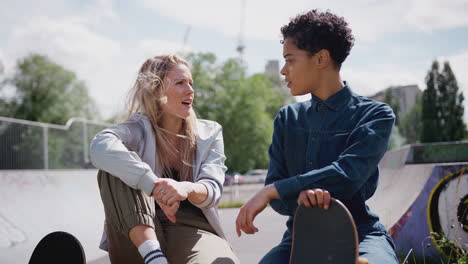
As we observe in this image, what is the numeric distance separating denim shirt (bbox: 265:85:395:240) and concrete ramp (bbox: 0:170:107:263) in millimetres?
3224

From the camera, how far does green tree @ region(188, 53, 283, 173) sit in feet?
148

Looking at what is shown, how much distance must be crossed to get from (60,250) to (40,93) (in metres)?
51.2

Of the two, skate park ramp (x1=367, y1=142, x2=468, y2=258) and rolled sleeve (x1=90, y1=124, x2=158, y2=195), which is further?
skate park ramp (x1=367, y1=142, x2=468, y2=258)

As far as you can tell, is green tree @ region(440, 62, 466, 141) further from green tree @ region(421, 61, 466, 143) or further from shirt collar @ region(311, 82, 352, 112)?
shirt collar @ region(311, 82, 352, 112)

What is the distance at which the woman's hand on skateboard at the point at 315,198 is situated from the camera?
1.89 m

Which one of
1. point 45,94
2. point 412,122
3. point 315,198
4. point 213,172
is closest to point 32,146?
point 213,172

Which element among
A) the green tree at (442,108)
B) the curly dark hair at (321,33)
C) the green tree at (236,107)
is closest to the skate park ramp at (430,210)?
the curly dark hair at (321,33)

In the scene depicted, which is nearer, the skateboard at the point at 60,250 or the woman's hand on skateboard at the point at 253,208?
the woman's hand on skateboard at the point at 253,208

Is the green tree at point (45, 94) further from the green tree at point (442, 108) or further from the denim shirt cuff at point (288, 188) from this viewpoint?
the denim shirt cuff at point (288, 188)

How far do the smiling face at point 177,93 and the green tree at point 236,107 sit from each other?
1572 inches

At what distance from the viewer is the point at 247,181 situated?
48.8 metres

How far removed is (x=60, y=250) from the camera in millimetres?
2963

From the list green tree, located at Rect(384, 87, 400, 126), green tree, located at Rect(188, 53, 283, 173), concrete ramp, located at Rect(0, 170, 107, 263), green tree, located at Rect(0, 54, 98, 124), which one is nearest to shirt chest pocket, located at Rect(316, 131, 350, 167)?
concrete ramp, located at Rect(0, 170, 107, 263)

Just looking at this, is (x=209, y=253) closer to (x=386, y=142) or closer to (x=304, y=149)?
(x=304, y=149)
